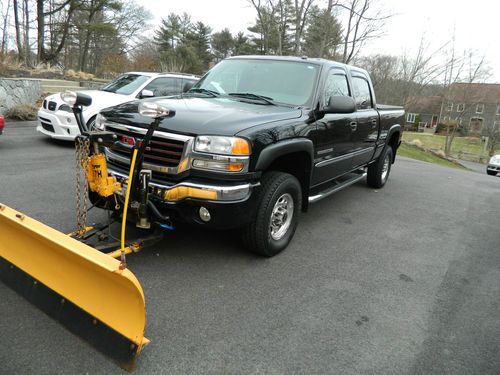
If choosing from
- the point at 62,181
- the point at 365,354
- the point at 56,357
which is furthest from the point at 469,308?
the point at 62,181

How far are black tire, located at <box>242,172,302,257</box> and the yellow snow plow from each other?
103cm

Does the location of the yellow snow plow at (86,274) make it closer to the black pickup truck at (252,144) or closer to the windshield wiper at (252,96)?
the black pickup truck at (252,144)

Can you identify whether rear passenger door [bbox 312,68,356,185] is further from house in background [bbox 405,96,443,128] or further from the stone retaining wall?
house in background [bbox 405,96,443,128]

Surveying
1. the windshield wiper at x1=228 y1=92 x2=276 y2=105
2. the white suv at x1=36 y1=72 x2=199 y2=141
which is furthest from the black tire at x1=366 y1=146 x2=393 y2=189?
the white suv at x1=36 y1=72 x2=199 y2=141

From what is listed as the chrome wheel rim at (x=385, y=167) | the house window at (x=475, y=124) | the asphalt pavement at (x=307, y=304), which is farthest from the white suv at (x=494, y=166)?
the house window at (x=475, y=124)

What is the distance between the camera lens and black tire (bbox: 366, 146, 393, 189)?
718 centimetres

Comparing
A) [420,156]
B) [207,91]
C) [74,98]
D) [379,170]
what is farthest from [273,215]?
[420,156]

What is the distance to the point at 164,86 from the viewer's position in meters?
9.14

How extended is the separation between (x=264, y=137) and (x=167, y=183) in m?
0.91

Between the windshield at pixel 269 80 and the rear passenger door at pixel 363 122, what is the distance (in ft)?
3.81

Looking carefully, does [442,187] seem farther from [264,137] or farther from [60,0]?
[60,0]

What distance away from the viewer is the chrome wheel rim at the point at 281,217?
3.93 m

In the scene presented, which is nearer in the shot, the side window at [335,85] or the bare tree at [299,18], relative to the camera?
the side window at [335,85]

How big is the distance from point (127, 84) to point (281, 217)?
6490 millimetres
